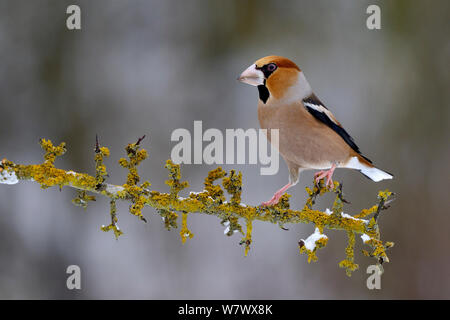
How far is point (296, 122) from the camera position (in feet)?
5.29

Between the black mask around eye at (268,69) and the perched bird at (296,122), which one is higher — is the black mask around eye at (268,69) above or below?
above

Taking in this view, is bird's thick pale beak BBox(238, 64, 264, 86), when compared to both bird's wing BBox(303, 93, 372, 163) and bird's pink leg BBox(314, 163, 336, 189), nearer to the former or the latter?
bird's wing BBox(303, 93, 372, 163)

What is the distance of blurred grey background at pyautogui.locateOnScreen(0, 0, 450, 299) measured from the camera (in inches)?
111

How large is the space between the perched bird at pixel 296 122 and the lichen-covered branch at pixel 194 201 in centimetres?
13

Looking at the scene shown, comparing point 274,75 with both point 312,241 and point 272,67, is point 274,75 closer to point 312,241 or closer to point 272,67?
point 272,67

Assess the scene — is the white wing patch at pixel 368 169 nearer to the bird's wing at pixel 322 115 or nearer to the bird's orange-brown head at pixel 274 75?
the bird's wing at pixel 322 115

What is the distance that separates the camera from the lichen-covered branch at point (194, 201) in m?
1.36

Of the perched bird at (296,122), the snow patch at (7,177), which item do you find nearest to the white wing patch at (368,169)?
the perched bird at (296,122)

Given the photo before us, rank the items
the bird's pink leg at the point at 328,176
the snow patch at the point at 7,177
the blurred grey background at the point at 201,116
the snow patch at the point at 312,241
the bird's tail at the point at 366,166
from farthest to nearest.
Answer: the blurred grey background at the point at 201,116 < the bird's tail at the point at 366,166 < the bird's pink leg at the point at 328,176 < the snow patch at the point at 312,241 < the snow patch at the point at 7,177

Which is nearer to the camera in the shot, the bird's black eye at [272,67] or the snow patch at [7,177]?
the snow patch at [7,177]

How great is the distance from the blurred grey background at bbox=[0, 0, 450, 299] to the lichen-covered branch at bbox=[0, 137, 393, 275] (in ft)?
4.33

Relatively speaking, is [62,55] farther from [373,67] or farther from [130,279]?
[373,67]

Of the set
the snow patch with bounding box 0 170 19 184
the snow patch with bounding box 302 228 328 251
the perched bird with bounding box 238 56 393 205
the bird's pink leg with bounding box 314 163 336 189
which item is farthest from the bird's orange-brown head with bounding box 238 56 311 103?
the snow patch with bounding box 0 170 19 184

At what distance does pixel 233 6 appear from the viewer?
308 centimetres
